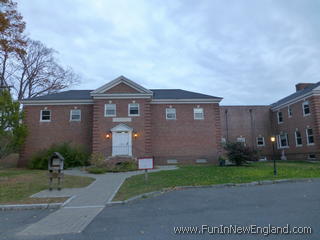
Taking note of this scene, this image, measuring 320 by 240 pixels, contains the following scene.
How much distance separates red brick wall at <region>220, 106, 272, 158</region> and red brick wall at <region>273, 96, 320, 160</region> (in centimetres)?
167

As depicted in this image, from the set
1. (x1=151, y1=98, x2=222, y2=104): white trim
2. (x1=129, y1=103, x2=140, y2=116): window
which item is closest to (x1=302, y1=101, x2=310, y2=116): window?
(x1=151, y1=98, x2=222, y2=104): white trim

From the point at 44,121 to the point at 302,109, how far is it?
26559mm

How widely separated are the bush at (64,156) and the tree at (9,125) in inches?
212

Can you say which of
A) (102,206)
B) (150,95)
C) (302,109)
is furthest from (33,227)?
(302,109)

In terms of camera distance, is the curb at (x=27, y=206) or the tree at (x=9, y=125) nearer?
the curb at (x=27, y=206)

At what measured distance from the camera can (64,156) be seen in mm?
19703

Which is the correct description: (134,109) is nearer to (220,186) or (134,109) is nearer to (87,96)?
(87,96)

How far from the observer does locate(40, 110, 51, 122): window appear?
2269cm

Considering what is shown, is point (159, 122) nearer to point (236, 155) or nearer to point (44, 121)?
point (236, 155)

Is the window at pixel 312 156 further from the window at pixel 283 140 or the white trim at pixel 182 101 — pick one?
the white trim at pixel 182 101

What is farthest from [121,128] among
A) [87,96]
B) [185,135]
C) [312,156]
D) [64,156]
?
[312,156]

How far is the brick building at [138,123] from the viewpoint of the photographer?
2095cm


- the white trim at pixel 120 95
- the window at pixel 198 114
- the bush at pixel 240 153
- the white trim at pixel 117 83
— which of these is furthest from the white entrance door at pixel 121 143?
the bush at pixel 240 153

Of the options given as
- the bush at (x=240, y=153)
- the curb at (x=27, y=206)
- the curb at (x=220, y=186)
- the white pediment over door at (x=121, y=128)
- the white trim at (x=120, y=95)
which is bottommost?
the curb at (x=27, y=206)
